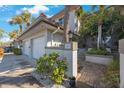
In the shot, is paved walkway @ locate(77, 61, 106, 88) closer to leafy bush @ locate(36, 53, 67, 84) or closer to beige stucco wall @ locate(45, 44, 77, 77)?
beige stucco wall @ locate(45, 44, 77, 77)

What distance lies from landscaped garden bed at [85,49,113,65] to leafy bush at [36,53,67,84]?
244 centimetres

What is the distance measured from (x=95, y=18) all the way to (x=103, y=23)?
0.54 meters

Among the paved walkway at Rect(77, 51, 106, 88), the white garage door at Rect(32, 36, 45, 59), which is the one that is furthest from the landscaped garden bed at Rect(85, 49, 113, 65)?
the white garage door at Rect(32, 36, 45, 59)

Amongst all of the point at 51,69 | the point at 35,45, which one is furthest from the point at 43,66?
the point at 35,45

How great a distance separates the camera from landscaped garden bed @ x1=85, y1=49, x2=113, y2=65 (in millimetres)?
8398

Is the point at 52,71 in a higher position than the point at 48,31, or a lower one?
lower

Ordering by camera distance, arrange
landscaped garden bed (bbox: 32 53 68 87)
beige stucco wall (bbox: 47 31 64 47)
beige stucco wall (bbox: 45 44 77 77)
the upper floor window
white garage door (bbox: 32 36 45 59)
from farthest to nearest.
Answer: the upper floor window < white garage door (bbox: 32 36 45 59) < beige stucco wall (bbox: 47 31 64 47) < beige stucco wall (bbox: 45 44 77 77) < landscaped garden bed (bbox: 32 53 68 87)

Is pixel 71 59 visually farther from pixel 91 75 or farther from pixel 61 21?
pixel 61 21

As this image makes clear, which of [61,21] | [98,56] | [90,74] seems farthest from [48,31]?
[90,74]

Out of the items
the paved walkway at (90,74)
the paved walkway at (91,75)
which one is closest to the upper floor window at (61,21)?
the paved walkway at (90,74)

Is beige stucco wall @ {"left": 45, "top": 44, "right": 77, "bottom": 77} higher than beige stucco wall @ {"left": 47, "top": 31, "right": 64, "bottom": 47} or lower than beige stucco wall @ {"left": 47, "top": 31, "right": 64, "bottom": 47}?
lower

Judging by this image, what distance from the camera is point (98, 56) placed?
344 inches

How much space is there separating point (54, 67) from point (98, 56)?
3192 mm

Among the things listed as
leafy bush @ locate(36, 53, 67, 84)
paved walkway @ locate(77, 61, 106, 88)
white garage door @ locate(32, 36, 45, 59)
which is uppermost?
white garage door @ locate(32, 36, 45, 59)
